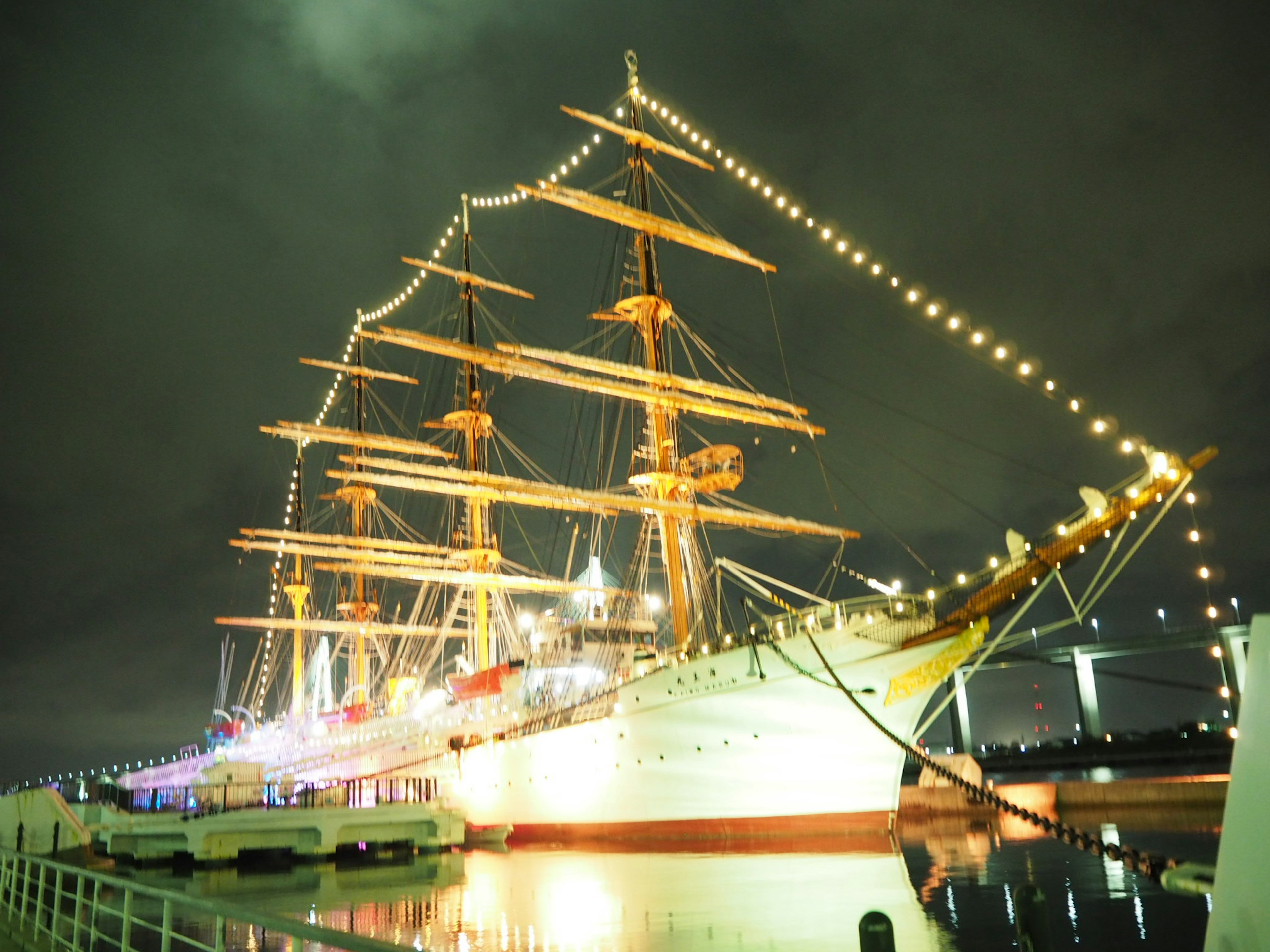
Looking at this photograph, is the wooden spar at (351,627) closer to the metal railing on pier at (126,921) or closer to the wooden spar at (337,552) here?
the wooden spar at (337,552)

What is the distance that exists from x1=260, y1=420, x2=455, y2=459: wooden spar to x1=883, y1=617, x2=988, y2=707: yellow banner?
28.5 m

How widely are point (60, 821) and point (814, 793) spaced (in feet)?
56.9

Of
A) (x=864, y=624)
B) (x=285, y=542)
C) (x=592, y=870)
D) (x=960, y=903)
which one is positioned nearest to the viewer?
(x=960, y=903)

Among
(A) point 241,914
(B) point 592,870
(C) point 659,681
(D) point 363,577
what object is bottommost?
(B) point 592,870

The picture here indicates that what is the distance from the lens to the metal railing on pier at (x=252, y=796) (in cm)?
2512

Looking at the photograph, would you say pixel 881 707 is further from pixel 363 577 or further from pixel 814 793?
pixel 363 577

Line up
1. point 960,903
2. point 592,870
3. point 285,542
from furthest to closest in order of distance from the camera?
point 285,542 → point 592,870 → point 960,903

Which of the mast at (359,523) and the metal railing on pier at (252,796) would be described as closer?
the metal railing on pier at (252,796)

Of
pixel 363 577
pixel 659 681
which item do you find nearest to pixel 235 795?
pixel 659 681

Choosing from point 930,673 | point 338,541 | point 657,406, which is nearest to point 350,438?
point 338,541

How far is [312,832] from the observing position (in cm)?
2300

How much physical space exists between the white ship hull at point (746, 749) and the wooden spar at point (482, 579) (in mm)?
9514

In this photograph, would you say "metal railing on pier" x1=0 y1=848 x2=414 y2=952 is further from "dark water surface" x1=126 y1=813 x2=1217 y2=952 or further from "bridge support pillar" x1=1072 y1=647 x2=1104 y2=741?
"bridge support pillar" x1=1072 y1=647 x2=1104 y2=741

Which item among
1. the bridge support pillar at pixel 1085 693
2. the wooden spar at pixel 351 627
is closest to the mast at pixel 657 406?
the wooden spar at pixel 351 627
